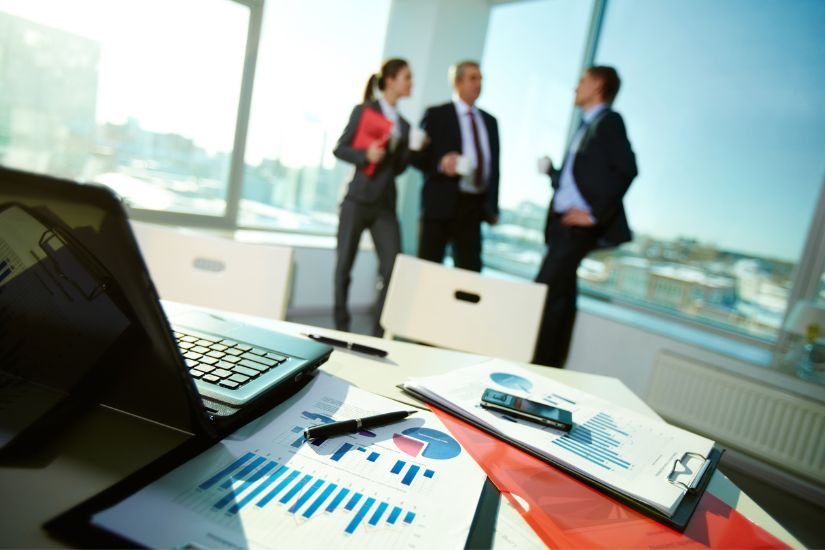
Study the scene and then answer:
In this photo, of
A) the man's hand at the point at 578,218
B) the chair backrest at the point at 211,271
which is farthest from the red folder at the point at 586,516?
the man's hand at the point at 578,218

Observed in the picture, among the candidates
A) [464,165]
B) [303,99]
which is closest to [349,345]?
[464,165]

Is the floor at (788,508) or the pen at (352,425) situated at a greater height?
the pen at (352,425)

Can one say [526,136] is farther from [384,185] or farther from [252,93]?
[252,93]

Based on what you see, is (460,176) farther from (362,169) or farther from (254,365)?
(254,365)

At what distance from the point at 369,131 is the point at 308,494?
275 cm

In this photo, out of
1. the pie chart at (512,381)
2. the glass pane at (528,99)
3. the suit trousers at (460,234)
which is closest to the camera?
the pie chart at (512,381)

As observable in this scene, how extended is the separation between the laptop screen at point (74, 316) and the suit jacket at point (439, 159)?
2588 mm

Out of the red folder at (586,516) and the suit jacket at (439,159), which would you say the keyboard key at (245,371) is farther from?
the suit jacket at (439,159)

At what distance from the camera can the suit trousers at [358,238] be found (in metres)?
3.07

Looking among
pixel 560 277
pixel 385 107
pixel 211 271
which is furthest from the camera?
pixel 385 107

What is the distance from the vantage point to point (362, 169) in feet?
9.91

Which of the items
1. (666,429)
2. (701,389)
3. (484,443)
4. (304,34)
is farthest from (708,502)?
(304,34)

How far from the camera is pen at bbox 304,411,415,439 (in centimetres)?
59

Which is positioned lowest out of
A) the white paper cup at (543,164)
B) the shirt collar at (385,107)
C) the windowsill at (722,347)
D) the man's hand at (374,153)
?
the windowsill at (722,347)
